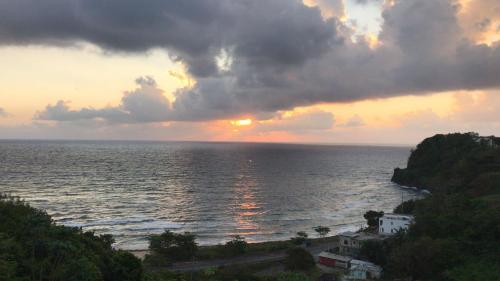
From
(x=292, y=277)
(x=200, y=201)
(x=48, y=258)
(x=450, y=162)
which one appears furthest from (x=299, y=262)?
(x=450, y=162)

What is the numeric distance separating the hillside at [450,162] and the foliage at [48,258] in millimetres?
84032

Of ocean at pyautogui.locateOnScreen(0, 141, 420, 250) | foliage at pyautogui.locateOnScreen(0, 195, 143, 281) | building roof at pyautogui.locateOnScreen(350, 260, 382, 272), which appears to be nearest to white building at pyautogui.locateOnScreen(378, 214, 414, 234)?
ocean at pyautogui.locateOnScreen(0, 141, 420, 250)

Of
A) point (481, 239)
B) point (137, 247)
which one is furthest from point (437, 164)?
point (137, 247)

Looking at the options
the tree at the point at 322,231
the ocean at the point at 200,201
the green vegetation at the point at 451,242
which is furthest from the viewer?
the ocean at the point at 200,201

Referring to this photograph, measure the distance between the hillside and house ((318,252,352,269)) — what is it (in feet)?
167

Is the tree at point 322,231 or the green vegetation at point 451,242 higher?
the green vegetation at point 451,242

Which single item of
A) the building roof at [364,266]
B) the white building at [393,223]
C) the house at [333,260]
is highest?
the white building at [393,223]

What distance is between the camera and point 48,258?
34188 millimetres

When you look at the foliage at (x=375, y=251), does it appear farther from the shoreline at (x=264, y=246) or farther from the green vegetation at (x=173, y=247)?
the green vegetation at (x=173, y=247)

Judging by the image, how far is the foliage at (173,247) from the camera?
5969 cm

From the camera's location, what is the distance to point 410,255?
154 feet

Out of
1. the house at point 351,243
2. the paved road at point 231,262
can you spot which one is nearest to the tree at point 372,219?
the house at point 351,243

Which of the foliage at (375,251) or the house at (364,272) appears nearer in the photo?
the house at (364,272)

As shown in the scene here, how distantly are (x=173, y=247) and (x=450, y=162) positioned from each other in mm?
122344
